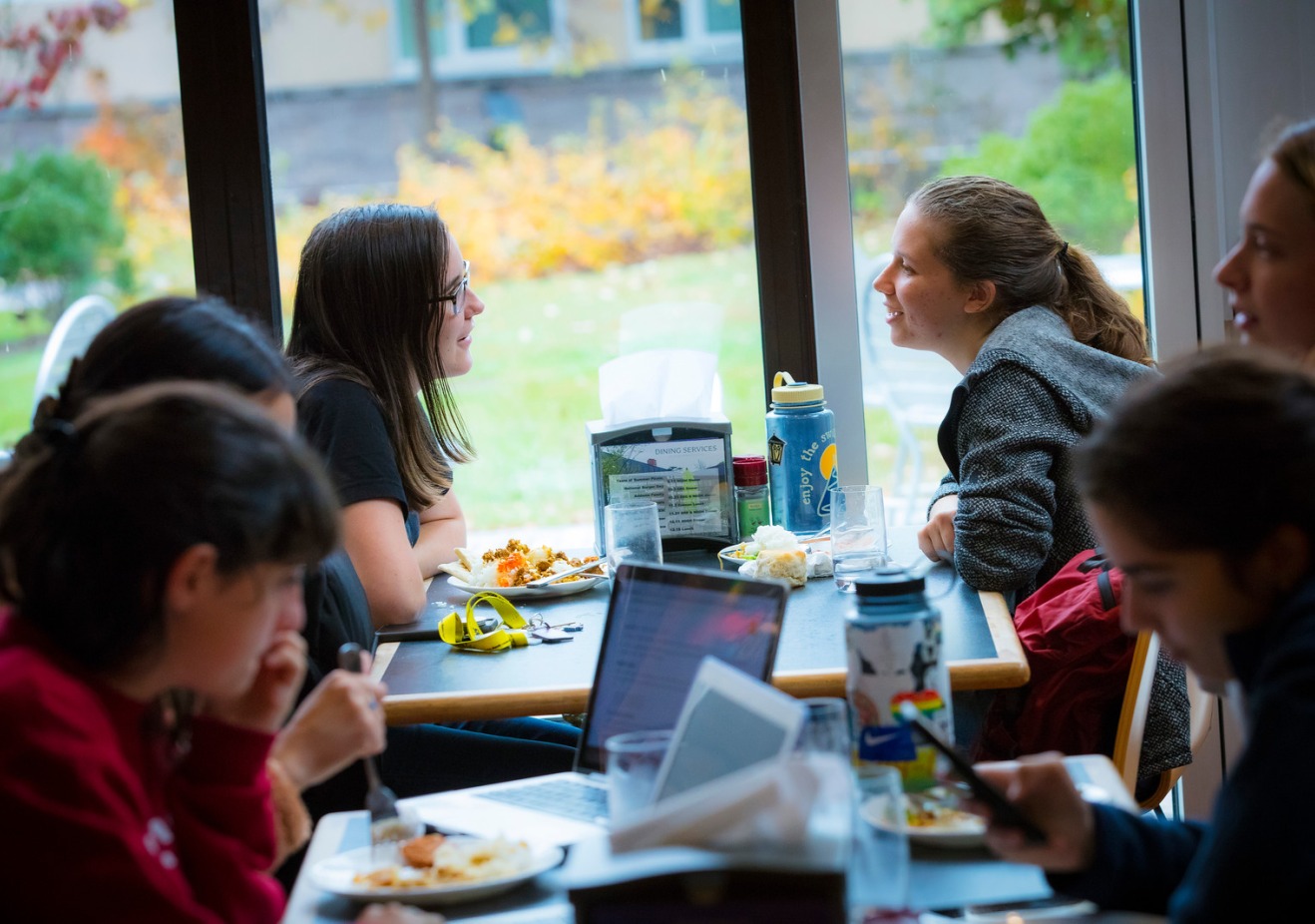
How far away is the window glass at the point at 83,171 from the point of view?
305cm

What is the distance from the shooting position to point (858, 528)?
2.21 metres

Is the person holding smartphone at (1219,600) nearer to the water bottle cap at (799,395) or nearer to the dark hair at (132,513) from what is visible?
the dark hair at (132,513)

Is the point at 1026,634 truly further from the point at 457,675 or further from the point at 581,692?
the point at 457,675

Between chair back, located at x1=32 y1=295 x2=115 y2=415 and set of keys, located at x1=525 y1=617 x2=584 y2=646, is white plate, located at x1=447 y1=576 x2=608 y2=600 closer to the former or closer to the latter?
set of keys, located at x1=525 y1=617 x2=584 y2=646

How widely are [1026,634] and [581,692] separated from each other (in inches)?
27.2

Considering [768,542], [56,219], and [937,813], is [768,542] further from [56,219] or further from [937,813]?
[56,219]

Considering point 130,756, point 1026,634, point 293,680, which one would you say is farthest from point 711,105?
point 130,756

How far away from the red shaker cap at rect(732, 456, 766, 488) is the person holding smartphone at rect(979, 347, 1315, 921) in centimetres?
134

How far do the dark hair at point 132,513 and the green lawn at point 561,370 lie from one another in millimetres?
2078

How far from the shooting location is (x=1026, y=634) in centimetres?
200

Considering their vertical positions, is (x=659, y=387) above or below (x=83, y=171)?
below

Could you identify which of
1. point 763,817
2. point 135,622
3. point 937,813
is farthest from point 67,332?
point 763,817

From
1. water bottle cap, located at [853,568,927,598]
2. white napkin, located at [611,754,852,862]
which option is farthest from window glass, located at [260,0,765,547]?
white napkin, located at [611,754,852,862]

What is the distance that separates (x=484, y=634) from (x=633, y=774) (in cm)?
87
